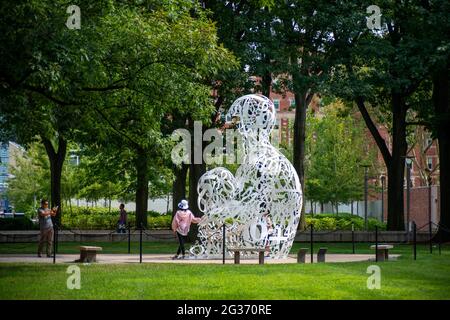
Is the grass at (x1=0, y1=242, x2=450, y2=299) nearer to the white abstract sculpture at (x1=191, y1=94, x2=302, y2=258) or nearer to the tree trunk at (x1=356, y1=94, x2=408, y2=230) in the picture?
the white abstract sculpture at (x1=191, y1=94, x2=302, y2=258)

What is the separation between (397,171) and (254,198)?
15.7 meters

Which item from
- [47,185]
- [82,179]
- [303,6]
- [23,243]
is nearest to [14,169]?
[47,185]

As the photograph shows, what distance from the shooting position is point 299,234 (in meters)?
33.7

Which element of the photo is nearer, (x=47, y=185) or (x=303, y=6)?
(x=303, y=6)

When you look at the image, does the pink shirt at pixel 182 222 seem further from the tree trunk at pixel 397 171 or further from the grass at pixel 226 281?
the tree trunk at pixel 397 171

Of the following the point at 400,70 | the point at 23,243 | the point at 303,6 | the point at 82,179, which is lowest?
the point at 23,243

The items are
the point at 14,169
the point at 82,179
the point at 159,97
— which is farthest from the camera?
the point at 14,169

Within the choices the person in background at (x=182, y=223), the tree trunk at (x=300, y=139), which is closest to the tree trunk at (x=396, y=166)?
the tree trunk at (x=300, y=139)

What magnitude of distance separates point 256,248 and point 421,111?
18.2m

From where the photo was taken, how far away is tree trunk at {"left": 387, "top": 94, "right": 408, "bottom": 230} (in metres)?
35.2

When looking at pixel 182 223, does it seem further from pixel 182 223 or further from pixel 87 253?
pixel 87 253

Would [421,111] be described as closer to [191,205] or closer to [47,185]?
[191,205]

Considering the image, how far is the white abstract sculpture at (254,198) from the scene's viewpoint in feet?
70.6

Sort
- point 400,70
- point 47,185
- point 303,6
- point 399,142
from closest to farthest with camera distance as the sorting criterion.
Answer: point 400,70 → point 303,6 → point 399,142 → point 47,185
